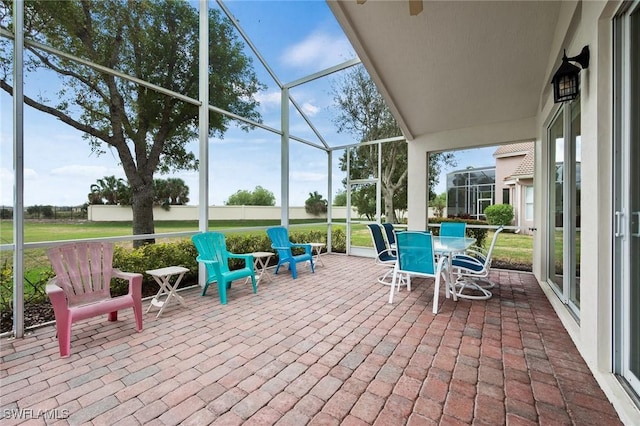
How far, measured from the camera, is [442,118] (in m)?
5.60

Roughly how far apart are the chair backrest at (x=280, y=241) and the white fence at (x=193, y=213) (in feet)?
2.06

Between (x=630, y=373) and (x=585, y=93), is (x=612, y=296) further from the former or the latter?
(x=585, y=93)

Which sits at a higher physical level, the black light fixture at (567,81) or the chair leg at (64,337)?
the black light fixture at (567,81)

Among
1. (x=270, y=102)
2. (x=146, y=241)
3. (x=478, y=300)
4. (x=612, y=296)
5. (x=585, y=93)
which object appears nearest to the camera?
(x=612, y=296)

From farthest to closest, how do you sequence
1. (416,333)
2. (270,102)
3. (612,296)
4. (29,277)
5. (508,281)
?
1. (270,102)
2. (508,281)
3. (29,277)
4. (416,333)
5. (612,296)

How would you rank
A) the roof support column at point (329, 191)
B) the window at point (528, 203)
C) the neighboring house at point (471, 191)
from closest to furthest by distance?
the window at point (528, 203), the neighboring house at point (471, 191), the roof support column at point (329, 191)

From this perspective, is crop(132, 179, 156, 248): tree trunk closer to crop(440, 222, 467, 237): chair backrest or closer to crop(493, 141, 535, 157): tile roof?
crop(440, 222, 467, 237): chair backrest

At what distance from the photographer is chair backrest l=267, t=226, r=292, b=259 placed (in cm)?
538

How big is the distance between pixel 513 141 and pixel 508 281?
2669mm

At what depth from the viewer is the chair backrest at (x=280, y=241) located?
5.38 metres

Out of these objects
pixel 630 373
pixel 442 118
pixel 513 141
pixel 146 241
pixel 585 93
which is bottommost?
pixel 630 373

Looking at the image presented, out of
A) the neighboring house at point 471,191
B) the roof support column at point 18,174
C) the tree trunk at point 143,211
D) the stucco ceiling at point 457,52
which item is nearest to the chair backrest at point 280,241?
the tree trunk at point 143,211

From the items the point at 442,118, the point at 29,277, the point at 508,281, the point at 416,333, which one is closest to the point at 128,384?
the point at 29,277

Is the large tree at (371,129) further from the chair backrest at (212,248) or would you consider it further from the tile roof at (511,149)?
the chair backrest at (212,248)
